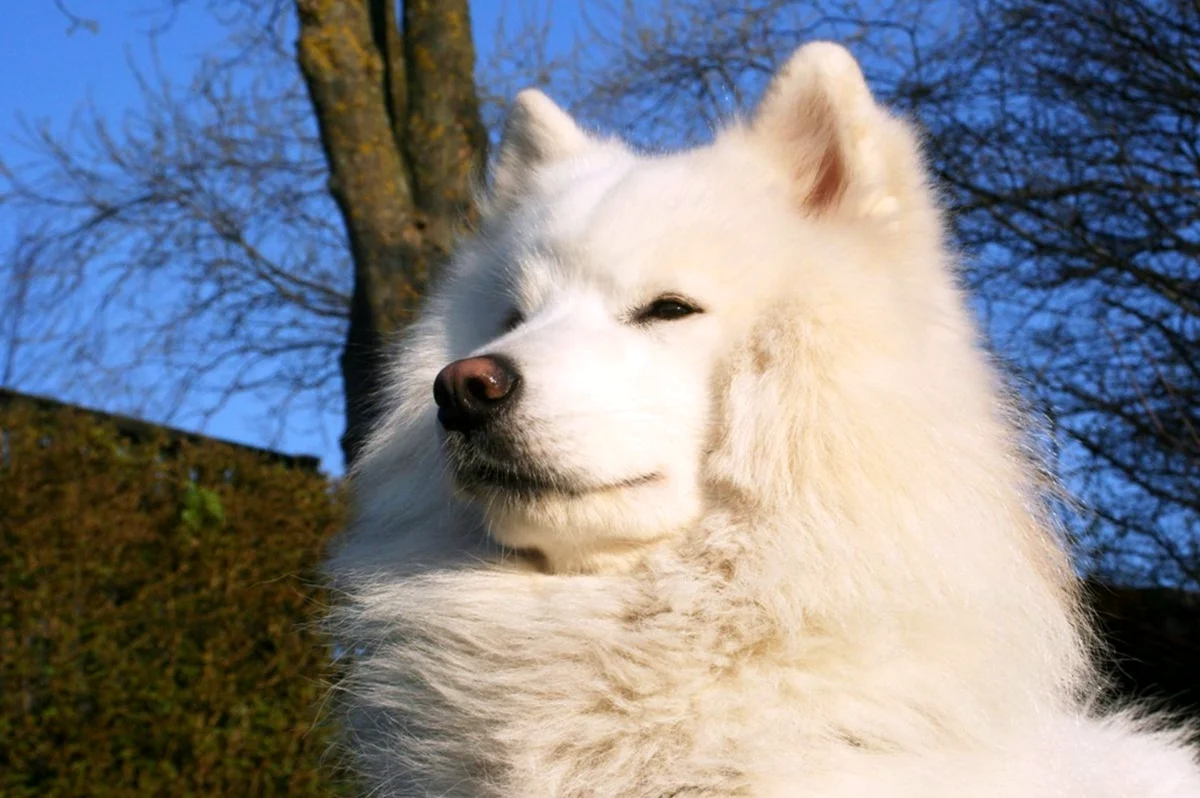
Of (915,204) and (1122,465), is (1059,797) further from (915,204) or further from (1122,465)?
(1122,465)

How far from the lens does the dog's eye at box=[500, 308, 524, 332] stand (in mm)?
3064

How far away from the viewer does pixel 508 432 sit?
2457mm

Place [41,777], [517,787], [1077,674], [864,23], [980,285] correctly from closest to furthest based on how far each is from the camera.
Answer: [517,787], [1077,674], [41,777], [980,285], [864,23]

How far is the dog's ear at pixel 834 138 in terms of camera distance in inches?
111

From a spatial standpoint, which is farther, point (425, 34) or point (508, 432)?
point (425, 34)

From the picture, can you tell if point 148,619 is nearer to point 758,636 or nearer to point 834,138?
point 758,636

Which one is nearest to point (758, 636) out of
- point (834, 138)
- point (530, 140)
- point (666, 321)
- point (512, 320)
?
point (666, 321)

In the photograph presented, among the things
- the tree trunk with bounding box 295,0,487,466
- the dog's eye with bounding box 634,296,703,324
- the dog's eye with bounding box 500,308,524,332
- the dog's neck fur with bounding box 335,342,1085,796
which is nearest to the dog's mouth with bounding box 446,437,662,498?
the dog's neck fur with bounding box 335,342,1085,796

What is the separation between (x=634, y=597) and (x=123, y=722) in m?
4.20

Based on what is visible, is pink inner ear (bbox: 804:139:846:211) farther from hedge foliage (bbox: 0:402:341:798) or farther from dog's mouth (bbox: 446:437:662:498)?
hedge foliage (bbox: 0:402:341:798)

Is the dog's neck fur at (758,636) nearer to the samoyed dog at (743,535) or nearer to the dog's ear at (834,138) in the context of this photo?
the samoyed dog at (743,535)

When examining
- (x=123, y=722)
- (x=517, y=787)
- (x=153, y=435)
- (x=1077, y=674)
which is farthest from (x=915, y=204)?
(x=153, y=435)

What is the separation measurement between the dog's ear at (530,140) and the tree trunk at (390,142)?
2457 millimetres

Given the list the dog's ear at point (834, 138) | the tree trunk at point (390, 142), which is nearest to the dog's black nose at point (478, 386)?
the dog's ear at point (834, 138)
